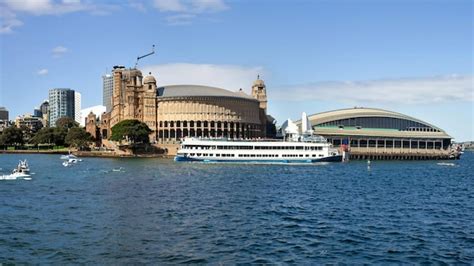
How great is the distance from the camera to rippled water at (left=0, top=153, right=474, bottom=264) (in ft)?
111

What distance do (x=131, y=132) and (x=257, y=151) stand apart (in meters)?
56.4

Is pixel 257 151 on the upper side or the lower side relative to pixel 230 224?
upper

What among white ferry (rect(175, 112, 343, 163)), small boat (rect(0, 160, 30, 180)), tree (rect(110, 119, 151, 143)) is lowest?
small boat (rect(0, 160, 30, 180))

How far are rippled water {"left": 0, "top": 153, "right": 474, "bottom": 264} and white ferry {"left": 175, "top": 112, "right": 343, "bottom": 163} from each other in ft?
209

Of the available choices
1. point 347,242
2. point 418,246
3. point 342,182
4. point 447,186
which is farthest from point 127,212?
point 447,186

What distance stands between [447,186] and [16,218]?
60362 mm

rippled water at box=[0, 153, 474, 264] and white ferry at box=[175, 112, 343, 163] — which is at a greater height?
white ferry at box=[175, 112, 343, 163]

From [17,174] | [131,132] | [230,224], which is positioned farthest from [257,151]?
[230,224]

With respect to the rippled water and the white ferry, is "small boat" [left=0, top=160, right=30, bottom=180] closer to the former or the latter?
the rippled water

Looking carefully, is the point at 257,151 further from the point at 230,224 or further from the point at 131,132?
the point at 230,224

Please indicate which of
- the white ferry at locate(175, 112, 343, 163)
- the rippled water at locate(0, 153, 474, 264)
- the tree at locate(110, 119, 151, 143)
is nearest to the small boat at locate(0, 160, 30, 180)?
the rippled water at locate(0, 153, 474, 264)

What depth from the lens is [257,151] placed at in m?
140

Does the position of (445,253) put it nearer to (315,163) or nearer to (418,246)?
(418,246)

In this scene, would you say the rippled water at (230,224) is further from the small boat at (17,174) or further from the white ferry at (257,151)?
the white ferry at (257,151)
